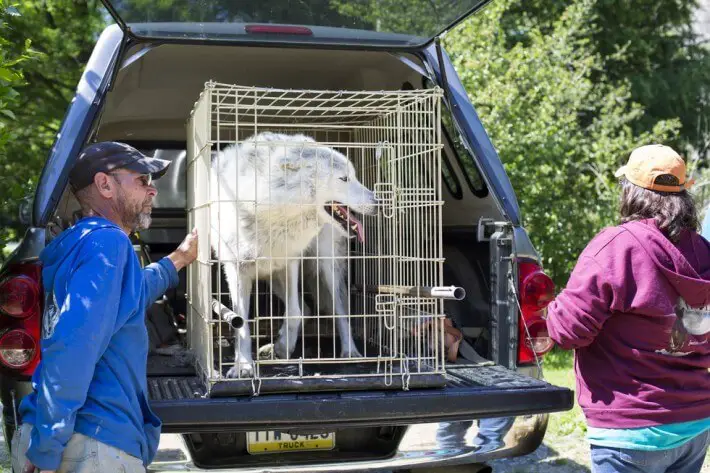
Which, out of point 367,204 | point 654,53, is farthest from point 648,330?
point 654,53

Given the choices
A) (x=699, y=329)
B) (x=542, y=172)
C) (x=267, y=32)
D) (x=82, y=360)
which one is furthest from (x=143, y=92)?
(x=542, y=172)

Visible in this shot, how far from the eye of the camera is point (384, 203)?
4.18 metres

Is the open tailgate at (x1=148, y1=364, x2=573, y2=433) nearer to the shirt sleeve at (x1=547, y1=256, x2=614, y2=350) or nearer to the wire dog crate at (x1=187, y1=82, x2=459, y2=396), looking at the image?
the wire dog crate at (x1=187, y1=82, x2=459, y2=396)

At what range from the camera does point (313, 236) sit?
4.47m

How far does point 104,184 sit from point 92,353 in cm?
71

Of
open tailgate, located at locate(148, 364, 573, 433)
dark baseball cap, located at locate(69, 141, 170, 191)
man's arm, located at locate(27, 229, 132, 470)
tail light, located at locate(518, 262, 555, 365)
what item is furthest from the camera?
tail light, located at locate(518, 262, 555, 365)

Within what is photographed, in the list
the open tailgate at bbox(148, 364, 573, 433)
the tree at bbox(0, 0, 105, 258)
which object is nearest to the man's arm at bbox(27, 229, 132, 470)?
the open tailgate at bbox(148, 364, 573, 433)

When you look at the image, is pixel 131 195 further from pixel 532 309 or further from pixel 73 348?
pixel 532 309

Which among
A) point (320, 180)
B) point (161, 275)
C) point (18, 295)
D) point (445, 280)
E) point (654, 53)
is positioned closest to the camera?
point (161, 275)

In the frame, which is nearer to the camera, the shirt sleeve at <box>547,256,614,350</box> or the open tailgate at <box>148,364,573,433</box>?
the shirt sleeve at <box>547,256,614,350</box>

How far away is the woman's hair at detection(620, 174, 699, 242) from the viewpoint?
3.12 metres

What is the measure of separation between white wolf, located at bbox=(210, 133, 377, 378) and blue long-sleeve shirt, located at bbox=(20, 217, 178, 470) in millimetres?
1057

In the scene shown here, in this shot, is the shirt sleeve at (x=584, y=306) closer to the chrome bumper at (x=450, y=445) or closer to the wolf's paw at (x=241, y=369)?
the chrome bumper at (x=450, y=445)

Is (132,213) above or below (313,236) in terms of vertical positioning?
above
